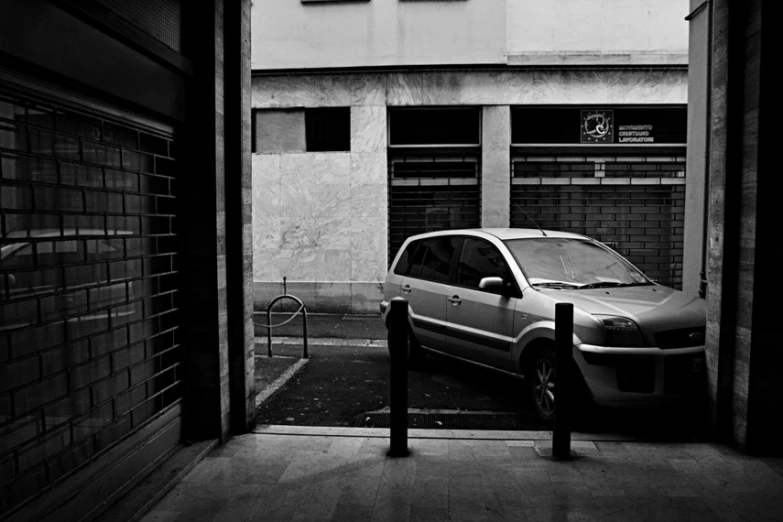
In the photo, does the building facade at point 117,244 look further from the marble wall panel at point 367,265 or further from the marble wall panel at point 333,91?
the marble wall panel at point 333,91

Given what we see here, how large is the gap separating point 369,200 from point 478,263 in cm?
650

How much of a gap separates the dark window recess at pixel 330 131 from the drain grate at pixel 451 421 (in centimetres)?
814

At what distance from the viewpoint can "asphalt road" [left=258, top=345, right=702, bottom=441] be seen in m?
5.92

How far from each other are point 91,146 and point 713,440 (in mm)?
4814

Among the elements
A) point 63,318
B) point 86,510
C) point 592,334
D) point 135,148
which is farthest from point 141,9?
point 592,334

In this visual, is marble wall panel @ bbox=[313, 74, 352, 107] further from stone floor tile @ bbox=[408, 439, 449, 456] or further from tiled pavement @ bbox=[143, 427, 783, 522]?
stone floor tile @ bbox=[408, 439, 449, 456]

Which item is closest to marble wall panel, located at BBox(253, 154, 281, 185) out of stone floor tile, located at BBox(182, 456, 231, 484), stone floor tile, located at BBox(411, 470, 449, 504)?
stone floor tile, located at BBox(182, 456, 231, 484)

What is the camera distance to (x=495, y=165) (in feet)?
44.0

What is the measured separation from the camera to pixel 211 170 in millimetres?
4906

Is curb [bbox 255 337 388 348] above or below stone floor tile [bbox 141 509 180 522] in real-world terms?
below

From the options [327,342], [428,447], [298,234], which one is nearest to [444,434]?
[428,447]

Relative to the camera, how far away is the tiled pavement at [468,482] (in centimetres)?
392

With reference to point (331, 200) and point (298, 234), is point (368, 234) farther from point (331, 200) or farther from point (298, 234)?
point (298, 234)

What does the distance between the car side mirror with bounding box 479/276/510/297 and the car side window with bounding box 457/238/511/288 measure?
187 mm
